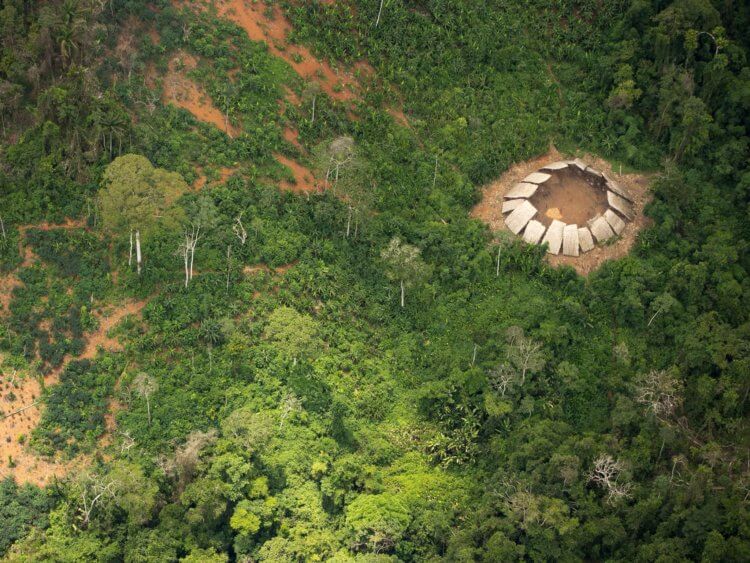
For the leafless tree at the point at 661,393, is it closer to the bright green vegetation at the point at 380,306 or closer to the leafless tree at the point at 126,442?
the bright green vegetation at the point at 380,306

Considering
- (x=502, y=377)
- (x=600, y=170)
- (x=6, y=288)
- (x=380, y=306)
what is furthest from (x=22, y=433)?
(x=600, y=170)

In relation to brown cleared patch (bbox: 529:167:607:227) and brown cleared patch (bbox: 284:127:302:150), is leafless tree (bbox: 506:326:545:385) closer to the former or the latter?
brown cleared patch (bbox: 529:167:607:227)

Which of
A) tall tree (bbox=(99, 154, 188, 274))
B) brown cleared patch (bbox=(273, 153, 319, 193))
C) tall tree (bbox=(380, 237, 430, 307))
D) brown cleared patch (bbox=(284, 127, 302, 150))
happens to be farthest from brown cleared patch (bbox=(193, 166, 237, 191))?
tall tree (bbox=(380, 237, 430, 307))

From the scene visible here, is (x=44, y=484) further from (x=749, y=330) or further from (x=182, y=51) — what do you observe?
(x=749, y=330)

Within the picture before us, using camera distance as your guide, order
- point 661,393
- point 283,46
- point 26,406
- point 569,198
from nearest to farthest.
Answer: point 26,406 < point 661,393 < point 569,198 < point 283,46

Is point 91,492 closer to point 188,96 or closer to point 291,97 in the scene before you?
point 188,96

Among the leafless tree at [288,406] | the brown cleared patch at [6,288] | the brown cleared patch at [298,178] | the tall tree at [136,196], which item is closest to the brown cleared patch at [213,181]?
the tall tree at [136,196]
